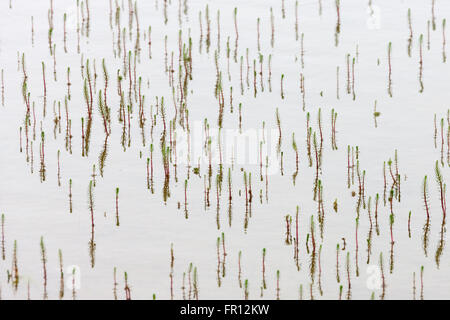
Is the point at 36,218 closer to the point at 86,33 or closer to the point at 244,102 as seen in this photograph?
the point at 244,102

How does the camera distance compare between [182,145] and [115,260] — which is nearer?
[115,260]

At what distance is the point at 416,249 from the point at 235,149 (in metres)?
1.34

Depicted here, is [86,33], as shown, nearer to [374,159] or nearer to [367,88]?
[367,88]

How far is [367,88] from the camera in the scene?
6.62 m

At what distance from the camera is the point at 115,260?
4.91m

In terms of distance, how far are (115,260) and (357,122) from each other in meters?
2.02

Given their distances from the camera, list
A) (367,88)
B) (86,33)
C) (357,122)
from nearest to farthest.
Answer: (357,122) → (367,88) → (86,33)

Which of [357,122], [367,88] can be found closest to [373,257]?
[357,122]

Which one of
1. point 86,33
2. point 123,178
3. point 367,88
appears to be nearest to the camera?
point 123,178

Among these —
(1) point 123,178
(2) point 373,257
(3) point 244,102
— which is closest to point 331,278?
(2) point 373,257

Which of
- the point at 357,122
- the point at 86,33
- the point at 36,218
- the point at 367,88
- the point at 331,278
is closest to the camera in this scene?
Result: the point at 331,278
